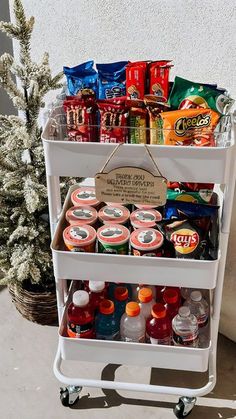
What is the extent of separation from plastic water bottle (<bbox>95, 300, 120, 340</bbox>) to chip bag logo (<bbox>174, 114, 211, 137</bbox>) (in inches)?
21.4

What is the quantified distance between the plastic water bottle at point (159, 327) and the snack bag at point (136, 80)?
0.59 meters

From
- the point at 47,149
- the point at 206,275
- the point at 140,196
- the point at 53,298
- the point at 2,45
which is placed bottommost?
the point at 53,298

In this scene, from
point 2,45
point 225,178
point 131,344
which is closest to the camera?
point 225,178

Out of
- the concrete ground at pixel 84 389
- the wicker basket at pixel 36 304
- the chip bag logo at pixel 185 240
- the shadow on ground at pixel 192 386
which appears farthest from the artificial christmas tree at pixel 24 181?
the chip bag logo at pixel 185 240

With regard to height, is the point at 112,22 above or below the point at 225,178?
above

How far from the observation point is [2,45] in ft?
8.02

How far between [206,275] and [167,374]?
1.86 feet

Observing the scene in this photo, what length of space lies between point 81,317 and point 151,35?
0.89 meters

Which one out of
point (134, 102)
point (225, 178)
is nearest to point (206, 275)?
point (225, 178)

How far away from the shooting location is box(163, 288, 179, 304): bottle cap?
60.7 inches

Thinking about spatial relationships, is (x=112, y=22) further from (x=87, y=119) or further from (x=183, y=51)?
(x=87, y=119)

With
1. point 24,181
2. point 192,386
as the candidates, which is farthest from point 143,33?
point 192,386

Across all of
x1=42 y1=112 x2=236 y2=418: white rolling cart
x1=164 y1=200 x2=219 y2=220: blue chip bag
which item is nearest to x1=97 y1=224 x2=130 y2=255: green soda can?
x1=42 y1=112 x2=236 y2=418: white rolling cart

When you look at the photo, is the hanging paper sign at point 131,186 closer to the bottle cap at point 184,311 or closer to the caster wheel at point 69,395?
the bottle cap at point 184,311
